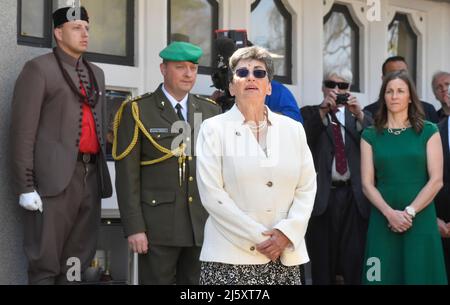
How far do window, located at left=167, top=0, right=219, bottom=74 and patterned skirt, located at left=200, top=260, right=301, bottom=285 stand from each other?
126 inches

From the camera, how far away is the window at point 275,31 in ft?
26.0

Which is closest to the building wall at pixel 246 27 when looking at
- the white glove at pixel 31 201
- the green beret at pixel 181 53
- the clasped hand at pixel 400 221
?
the white glove at pixel 31 201

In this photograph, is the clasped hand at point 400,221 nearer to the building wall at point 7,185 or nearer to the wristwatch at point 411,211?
the wristwatch at point 411,211

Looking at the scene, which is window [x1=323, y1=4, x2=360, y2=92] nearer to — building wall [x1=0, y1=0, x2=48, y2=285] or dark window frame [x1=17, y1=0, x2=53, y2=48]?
dark window frame [x1=17, y1=0, x2=53, y2=48]

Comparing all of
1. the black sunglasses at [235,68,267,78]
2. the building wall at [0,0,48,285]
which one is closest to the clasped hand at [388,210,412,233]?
the black sunglasses at [235,68,267,78]

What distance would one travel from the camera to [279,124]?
4.54 meters

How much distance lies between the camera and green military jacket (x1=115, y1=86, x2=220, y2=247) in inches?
224

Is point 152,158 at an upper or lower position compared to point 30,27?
lower

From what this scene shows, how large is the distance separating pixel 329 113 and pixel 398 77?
0.72m

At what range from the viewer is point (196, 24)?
741 cm
